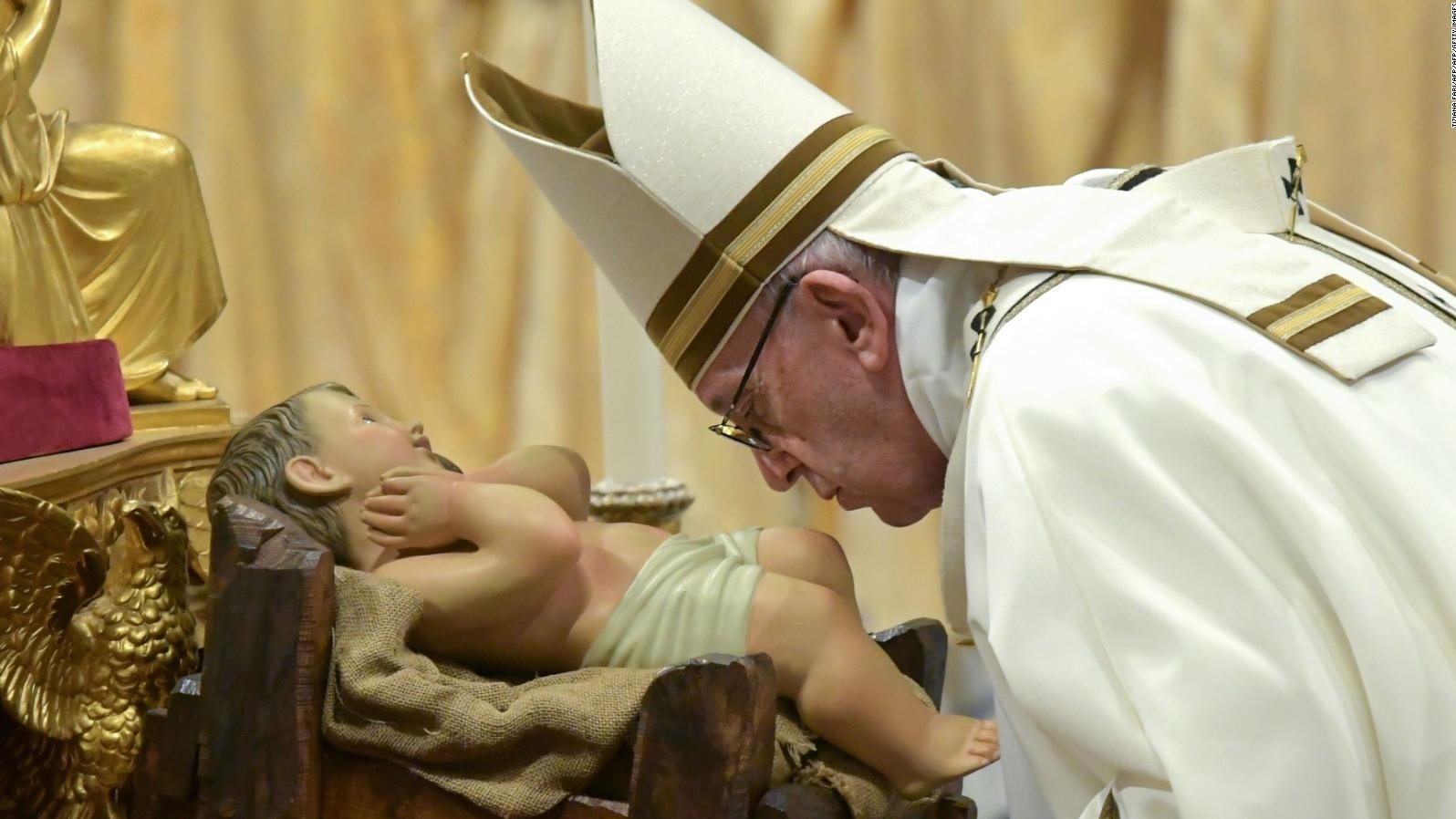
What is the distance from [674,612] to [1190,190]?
0.73 meters

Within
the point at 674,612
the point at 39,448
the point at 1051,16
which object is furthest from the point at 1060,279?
the point at 1051,16

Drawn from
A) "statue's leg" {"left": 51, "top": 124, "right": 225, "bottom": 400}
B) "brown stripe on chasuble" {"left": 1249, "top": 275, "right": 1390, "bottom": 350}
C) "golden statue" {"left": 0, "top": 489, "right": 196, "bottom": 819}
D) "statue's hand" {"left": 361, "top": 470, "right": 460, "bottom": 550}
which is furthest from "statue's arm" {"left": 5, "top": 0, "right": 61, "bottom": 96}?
"brown stripe on chasuble" {"left": 1249, "top": 275, "right": 1390, "bottom": 350}

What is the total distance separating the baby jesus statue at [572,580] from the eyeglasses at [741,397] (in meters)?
0.17

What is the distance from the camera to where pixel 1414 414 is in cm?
128

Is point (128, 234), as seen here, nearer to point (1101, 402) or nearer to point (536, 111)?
point (536, 111)

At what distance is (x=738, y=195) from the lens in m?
1.58

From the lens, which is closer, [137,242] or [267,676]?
[267,676]

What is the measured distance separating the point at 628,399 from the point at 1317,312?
7.83 ft

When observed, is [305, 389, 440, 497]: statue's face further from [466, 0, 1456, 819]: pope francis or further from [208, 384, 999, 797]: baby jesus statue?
[466, 0, 1456, 819]: pope francis

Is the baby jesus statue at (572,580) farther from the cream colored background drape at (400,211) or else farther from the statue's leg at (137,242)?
the cream colored background drape at (400,211)

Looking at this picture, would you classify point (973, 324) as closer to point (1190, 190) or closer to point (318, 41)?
point (1190, 190)

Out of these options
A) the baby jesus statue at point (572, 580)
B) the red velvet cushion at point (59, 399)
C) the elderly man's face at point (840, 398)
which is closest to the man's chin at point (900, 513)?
the elderly man's face at point (840, 398)

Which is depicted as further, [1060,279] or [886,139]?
[886,139]

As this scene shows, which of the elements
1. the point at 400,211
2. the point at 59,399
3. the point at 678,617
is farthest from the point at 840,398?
the point at 400,211
